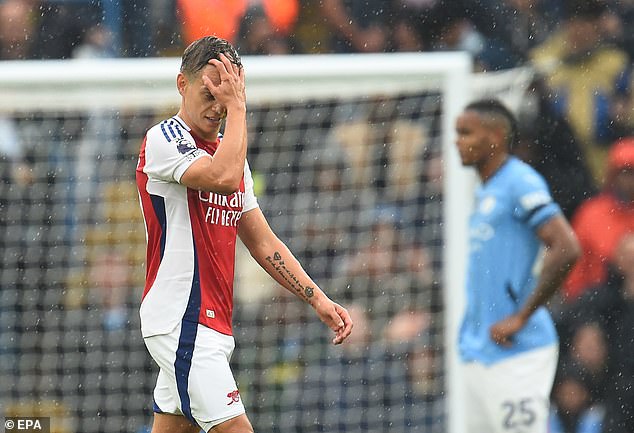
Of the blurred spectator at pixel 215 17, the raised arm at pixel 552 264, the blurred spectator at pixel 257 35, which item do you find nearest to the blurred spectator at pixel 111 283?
the raised arm at pixel 552 264

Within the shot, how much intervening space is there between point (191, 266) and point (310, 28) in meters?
6.54

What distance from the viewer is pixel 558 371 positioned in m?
8.53

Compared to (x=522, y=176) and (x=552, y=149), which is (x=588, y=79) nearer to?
(x=552, y=149)

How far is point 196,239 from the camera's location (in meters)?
4.34

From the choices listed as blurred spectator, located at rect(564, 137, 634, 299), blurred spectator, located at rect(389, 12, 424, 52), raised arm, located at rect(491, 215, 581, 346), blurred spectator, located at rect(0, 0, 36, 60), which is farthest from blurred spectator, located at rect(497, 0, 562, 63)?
blurred spectator, located at rect(0, 0, 36, 60)

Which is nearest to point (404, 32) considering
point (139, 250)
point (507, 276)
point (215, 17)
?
point (215, 17)

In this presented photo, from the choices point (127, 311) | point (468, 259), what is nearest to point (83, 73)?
point (127, 311)

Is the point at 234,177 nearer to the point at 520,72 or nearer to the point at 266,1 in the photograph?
the point at 520,72

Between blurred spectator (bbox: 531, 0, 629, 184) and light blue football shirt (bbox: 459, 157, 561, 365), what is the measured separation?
2558 mm

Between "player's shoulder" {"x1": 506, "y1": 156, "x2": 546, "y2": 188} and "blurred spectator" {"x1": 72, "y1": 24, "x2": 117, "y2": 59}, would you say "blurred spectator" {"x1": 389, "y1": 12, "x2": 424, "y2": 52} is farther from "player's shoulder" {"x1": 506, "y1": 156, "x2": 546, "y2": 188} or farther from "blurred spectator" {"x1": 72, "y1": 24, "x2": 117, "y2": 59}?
"player's shoulder" {"x1": 506, "y1": 156, "x2": 546, "y2": 188}

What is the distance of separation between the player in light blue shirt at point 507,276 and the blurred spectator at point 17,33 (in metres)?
4.90

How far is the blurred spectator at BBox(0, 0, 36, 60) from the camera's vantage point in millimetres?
10383

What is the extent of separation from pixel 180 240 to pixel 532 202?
8.57 ft

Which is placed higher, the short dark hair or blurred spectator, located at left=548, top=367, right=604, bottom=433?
the short dark hair
